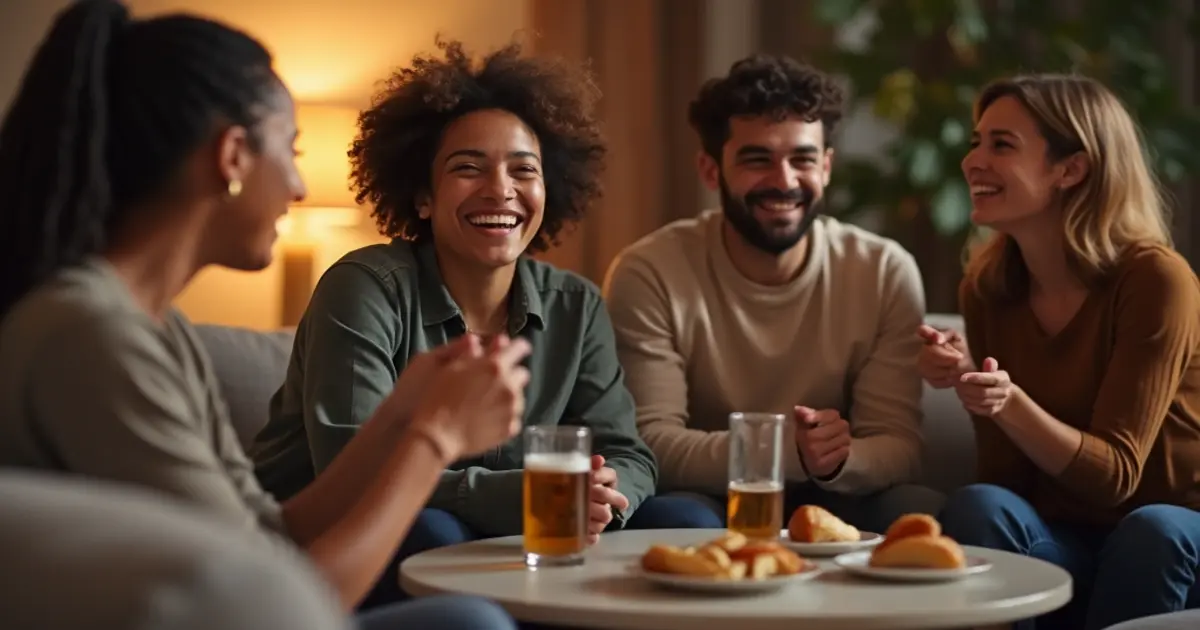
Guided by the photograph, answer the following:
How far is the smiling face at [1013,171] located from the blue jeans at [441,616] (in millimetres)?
1600

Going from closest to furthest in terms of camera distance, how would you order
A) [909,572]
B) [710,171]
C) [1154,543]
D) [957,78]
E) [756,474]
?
[909,572] → [756,474] → [1154,543] → [710,171] → [957,78]

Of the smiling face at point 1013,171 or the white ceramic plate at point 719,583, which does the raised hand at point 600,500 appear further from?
the smiling face at point 1013,171

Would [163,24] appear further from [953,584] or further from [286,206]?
[953,584]

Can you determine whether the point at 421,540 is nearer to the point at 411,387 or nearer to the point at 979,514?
the point at 411,387

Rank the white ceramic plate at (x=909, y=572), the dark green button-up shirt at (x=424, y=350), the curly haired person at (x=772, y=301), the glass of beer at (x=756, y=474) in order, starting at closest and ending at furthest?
the white ceramic plate at (x=909, y=572)
the glass of beer at (x=756, y=474)
the dark green button-up shirt at (x=424, y=350)
the curly haired person at (x=772, y=301)

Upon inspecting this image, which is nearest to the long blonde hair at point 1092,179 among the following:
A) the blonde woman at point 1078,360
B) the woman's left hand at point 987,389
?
the blonde woman at point 1078,360

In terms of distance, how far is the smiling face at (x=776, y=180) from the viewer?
277 centimetres

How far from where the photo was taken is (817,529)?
189 cm

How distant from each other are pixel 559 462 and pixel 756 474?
0.28 meters

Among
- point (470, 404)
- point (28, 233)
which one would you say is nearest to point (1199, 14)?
point (470, 404)

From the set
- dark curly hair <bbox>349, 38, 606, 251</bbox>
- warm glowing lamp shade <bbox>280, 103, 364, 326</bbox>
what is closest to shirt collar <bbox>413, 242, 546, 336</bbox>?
dark curly hair <bbox>349, 38, 606, 251</bbox>

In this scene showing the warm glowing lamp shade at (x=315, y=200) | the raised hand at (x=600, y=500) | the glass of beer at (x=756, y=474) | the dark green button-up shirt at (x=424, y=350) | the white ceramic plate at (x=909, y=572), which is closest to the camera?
the white ceramic plate at (x=909, y=572)

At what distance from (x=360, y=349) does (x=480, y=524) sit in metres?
0.31

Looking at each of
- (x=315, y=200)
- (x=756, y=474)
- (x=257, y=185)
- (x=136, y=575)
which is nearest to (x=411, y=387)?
(x=257, y=185)
